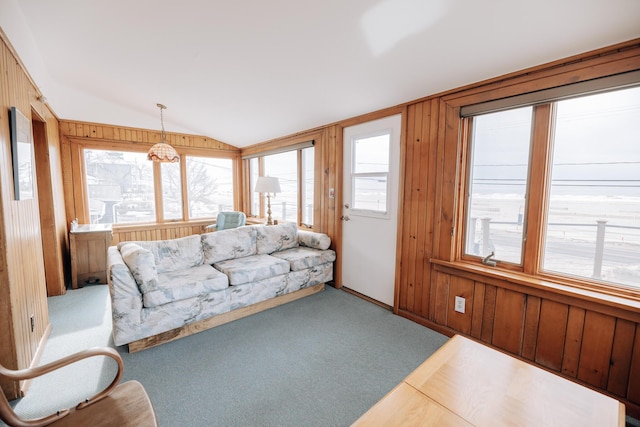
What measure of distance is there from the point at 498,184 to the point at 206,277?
2.76 m

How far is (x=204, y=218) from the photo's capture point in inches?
214

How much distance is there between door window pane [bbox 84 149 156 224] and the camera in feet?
14.3

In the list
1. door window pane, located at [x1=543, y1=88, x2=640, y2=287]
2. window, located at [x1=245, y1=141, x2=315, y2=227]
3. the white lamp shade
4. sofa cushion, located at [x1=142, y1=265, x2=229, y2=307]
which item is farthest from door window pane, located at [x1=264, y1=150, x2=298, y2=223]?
door window pane, located at [x1=543, y1=88, x2=640, y2=287]

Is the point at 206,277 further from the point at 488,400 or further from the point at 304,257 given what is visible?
the point at 488,400

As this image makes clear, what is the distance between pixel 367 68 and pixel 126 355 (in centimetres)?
311

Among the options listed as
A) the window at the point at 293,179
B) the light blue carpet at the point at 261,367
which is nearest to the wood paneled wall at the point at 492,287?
the light blue carpet at the point at 261,367

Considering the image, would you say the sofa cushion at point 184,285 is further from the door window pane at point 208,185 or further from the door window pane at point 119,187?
the door window pane at point 208,185

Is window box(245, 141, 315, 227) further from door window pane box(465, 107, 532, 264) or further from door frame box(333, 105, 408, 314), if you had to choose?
door window pane box(465, 107, 532, 264)

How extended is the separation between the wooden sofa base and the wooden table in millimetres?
2001

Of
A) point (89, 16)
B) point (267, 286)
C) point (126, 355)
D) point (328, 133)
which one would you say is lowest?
point (126, 355)

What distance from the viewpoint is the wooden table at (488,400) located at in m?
1.05

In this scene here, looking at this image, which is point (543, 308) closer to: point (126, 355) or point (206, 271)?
point (206, 271)

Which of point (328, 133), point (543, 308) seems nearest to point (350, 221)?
point (328, 133)

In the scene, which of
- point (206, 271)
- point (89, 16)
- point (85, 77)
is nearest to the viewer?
point (89, 16)
